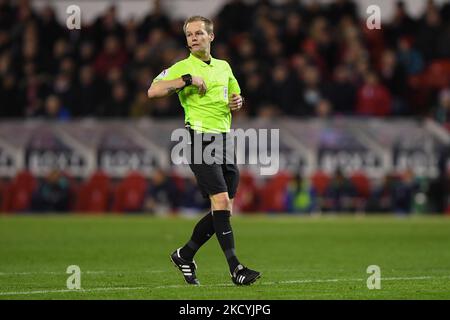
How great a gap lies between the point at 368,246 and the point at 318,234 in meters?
2.99

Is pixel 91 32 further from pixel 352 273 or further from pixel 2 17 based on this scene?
pixel 352 273

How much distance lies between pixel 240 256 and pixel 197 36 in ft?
16.0

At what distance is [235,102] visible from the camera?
10.7 metres

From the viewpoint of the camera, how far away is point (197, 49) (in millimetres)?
10664

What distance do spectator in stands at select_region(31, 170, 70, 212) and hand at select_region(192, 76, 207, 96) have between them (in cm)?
1612

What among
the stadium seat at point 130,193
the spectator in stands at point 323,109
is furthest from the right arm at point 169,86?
the stadium seat at point 130,193

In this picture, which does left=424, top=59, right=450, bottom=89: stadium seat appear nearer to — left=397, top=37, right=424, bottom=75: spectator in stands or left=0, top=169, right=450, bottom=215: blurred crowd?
left=397, top=37, right=424, bottom=75: spectator in stands

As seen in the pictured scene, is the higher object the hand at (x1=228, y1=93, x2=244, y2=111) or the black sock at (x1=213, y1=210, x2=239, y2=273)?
the hand at (x1=228, y1=93, x2=244, y2=111)

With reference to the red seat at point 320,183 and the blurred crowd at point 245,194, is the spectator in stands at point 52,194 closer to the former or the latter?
the blurred crowd at point 245,194

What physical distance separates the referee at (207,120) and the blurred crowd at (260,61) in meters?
15.3

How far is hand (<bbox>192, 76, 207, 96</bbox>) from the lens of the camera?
10.4 meters

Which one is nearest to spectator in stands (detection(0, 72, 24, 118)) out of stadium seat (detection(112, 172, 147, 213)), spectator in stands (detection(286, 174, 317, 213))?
stadium seat (detection(112, 172, 147, 213))

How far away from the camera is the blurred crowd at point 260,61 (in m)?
26.5
